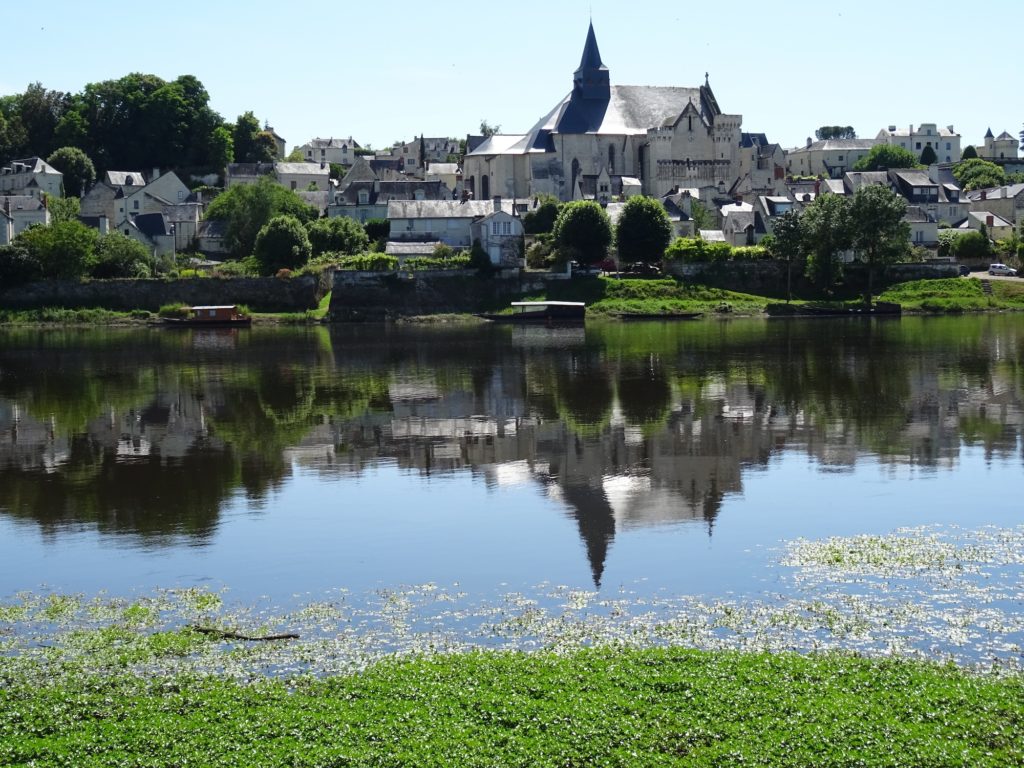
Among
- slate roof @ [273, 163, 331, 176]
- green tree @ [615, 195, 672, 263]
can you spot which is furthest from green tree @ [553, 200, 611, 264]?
slate roof @ [273, 163, 331, 176]

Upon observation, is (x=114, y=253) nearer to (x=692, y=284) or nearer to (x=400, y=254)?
(x=400, y=254)

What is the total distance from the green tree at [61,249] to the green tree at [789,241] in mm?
47369

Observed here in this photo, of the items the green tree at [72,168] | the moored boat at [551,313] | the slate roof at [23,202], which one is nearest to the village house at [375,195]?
the slate roof at [23,202]

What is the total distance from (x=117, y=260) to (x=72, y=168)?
42900 mm

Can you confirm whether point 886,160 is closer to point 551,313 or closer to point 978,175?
point 978,175

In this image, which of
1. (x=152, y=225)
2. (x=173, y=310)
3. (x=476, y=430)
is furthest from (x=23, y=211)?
(x=476, y=430)

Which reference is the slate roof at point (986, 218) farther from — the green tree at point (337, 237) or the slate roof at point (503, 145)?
the green tree at point (337, 237)

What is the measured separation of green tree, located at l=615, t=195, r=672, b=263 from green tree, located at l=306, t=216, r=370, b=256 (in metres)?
20.5

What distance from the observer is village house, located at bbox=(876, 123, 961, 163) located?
16938 cm

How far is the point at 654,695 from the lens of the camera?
13.9 m

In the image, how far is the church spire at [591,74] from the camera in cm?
12119

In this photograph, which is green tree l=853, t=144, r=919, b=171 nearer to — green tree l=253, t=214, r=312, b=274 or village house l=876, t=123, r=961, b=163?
village house l=876, t=123, r=961, b=163

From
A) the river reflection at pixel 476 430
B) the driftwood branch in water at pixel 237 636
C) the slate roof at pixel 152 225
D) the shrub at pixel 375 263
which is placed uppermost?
the slate roof at pixel 152 225

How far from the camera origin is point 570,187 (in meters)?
118
